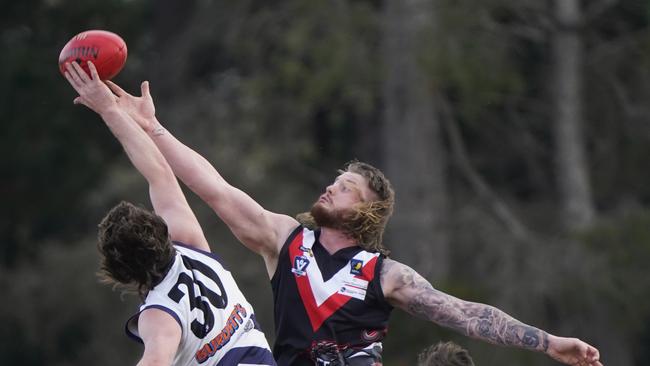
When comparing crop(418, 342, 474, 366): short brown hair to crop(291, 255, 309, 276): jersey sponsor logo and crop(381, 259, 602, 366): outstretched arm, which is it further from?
crop(291, 255, 309, 276): jersey sponsor logo

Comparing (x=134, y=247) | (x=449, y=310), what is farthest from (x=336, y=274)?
(x=134, y=247)

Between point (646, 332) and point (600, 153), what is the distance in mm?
4271

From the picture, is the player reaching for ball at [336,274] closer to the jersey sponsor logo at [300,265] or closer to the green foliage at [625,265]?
the jersey sponsor logo at [300,265]

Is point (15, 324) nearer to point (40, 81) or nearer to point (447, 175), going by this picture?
point (40, 81)

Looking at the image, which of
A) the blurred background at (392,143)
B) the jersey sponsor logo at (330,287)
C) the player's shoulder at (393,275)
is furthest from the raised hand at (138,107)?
the blurred background at (392,143)

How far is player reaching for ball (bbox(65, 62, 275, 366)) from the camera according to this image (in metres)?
5.51

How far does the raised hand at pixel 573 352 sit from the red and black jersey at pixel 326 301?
2.73 ft

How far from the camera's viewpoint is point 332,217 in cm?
637

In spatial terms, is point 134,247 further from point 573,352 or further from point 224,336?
point 573,352

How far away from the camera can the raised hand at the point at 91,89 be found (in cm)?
620

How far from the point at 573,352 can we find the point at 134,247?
183cm

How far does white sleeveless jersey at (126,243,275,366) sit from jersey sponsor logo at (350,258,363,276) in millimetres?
529

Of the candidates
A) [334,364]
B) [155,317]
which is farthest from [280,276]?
[155,317]

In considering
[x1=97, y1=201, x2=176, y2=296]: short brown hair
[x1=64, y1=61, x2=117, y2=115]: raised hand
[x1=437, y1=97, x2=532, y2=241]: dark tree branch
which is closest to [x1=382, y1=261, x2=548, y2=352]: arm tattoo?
[x1=97, y1=201, x2=176, y2=296]: short brown hair
